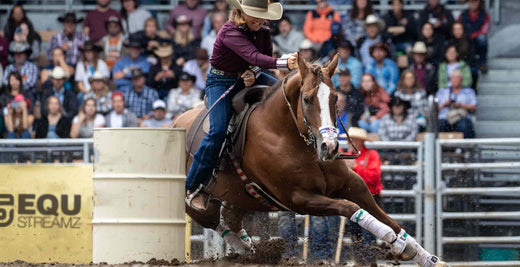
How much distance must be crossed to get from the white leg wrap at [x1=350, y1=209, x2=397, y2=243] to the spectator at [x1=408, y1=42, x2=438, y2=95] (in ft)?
18.9

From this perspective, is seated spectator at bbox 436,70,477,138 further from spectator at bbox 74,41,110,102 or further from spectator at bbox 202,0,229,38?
spectator at bbox 74,41,110,102

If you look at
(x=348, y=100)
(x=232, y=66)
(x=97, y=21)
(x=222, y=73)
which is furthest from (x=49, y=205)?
(x=97, y=21)

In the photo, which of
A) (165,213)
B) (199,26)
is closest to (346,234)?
(165,213)

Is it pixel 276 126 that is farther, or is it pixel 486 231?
pixel 486 231

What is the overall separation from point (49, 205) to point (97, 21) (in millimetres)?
5599

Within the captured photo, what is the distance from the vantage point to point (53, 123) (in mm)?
12508

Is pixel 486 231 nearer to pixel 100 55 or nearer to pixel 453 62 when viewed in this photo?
pixel 453 62

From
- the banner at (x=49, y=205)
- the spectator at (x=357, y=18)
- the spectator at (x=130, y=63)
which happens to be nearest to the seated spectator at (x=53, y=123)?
the spectator at (x=130, y=63)

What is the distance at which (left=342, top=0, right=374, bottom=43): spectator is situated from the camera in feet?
42.7

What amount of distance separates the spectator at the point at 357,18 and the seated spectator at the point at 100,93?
356cm

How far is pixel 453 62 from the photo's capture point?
1219 centimetres

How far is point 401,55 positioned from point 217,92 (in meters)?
5.63

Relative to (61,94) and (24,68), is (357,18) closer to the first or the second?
(61,94)

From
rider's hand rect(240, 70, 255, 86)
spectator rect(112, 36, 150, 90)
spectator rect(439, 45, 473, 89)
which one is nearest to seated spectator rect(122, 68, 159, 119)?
spectator rect(112, 36, 150, 90)
